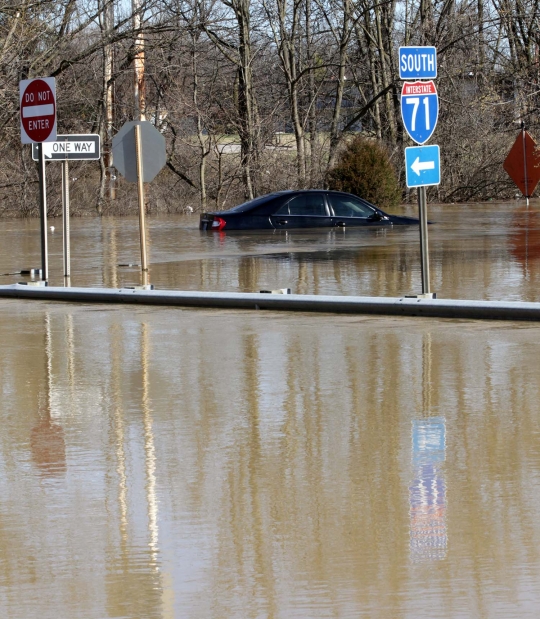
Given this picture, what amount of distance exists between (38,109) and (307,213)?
1272 cm

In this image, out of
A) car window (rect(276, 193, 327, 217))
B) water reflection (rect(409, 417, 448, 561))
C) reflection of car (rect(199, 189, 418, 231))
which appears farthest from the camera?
car window (rect(276, 193, 327, 217))

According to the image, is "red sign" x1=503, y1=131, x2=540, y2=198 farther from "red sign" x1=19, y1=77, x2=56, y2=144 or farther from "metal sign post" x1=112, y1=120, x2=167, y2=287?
"red sign" x1=19, y1=77, x2=56, y2=144

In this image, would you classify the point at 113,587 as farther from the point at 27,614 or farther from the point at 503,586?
the point at 503,586

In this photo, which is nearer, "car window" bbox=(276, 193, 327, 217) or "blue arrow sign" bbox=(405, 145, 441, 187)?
"blue arrow sign" bbox=(405, 145, 441, 187)

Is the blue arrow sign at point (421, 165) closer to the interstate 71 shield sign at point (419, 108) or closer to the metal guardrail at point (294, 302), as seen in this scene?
the interstate 71 shield sign at point (419, 108)

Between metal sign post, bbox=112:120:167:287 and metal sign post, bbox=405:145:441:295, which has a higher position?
metal sign post, bbox=112:120:167:287

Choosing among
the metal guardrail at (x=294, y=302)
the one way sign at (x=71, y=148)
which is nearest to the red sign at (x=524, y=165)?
the one way sign at (x=71, y=148)

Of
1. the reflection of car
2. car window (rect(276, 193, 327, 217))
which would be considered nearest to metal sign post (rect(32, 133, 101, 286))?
the reflection of car

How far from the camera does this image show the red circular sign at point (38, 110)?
55.8 ft

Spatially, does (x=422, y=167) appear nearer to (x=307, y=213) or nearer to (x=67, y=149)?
(x=67, y=149)

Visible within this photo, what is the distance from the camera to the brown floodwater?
5.18 m

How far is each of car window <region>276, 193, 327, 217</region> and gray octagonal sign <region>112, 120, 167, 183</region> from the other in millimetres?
11575

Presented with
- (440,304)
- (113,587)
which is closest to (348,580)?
(113,587)

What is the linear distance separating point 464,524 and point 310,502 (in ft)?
2.69
